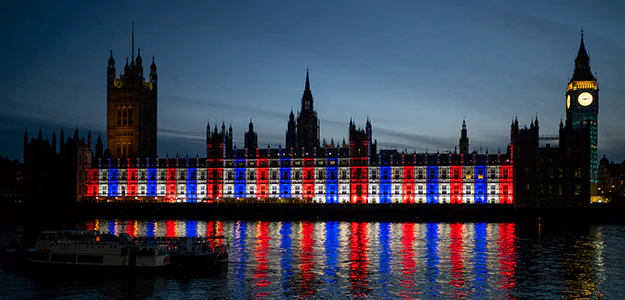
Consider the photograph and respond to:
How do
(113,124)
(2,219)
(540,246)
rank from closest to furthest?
(540,246) → (2,219) → (113,124)

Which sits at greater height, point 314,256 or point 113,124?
point 113,124

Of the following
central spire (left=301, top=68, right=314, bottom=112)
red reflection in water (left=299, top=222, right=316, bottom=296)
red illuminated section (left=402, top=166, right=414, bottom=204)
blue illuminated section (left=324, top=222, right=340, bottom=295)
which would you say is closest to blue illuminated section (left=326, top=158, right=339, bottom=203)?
red illuminated section (left=402, top=166, right=414, bottom=204)

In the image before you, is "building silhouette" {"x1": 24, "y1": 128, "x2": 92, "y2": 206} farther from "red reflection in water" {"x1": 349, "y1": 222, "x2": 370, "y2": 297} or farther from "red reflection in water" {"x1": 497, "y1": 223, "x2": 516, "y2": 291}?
"red reflection in water" {"x1": 497, "y1": 223, "x2": 516, "y2": 291}

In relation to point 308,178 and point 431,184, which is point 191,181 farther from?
point 431,184

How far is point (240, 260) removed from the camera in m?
68.9

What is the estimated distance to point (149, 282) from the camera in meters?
57.1

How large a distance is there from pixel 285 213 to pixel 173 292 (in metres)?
83.7

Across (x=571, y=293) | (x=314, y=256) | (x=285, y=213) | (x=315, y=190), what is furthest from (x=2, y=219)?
(x=571, y=293)

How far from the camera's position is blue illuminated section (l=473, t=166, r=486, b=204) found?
145625 mm

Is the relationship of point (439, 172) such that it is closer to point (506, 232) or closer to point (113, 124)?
point (506, 232)

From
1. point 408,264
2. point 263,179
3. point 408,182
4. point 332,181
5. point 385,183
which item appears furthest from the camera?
point 263,179

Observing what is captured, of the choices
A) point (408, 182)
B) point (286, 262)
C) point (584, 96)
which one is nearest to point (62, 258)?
point (286, 262)

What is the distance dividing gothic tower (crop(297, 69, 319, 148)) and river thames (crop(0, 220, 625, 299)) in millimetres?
85961

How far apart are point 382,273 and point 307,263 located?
340 inches
